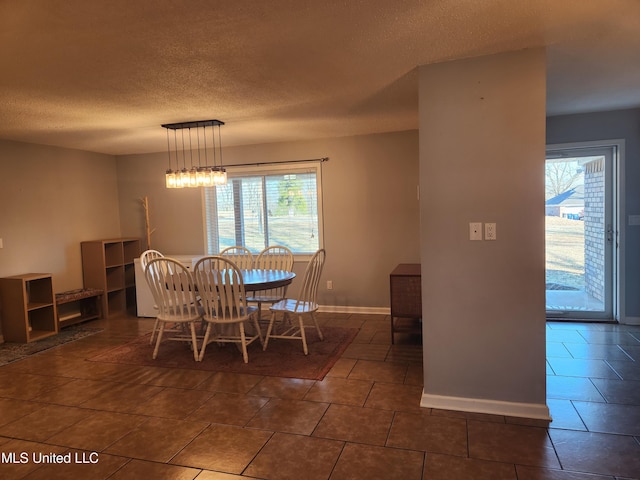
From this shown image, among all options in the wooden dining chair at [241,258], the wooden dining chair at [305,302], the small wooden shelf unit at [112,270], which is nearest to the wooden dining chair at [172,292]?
the wooden dining chair at [305,302]

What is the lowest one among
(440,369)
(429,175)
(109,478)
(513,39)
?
(109,478)

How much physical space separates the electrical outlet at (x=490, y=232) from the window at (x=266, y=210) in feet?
9.64

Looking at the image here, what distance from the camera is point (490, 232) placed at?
2572 millimetres

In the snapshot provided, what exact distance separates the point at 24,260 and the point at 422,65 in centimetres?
469

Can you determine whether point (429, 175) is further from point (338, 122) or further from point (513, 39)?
point (338, 122)

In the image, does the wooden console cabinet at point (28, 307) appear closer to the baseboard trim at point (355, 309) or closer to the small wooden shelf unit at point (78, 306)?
the small wooden shelf unit at point (78, 306)

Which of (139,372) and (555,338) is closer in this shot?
(139,372)

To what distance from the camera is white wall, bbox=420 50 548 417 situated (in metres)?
2.48

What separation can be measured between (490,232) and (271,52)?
166cm

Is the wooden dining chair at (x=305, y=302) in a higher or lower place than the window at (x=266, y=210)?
lower

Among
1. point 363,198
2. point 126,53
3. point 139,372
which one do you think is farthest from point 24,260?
point 363,198

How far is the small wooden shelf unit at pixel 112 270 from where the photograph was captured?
5430 millimetres

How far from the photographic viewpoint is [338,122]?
4348 mm

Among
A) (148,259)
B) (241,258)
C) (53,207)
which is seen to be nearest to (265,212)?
(241,258)
